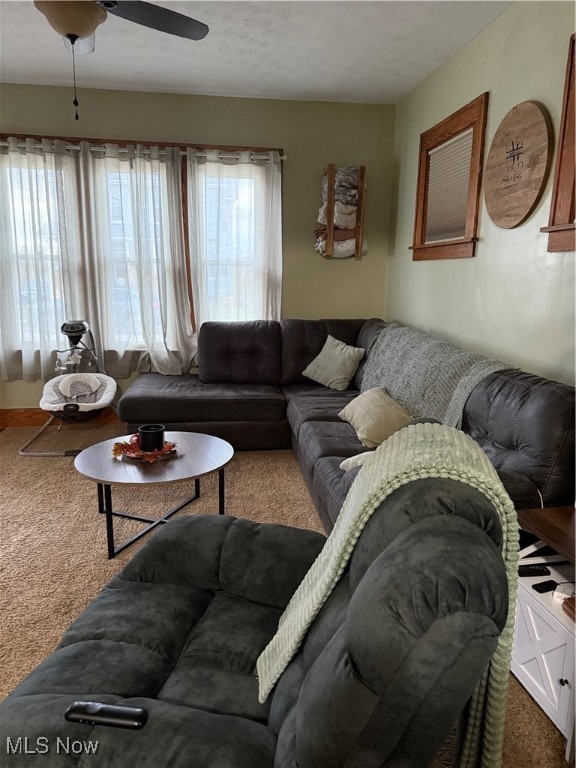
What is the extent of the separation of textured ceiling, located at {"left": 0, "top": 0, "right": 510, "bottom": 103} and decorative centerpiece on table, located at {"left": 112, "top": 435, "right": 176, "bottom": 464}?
7.51 feet

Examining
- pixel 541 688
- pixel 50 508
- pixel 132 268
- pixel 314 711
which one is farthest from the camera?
pixel 132 268

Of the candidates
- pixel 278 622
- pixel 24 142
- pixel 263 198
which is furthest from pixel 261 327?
pixel 278 622

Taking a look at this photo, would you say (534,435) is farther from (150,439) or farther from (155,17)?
(155,17)

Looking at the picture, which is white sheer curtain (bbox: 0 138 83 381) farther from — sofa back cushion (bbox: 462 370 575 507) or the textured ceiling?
sofa back cushion (bbox: 462 370 575 507)

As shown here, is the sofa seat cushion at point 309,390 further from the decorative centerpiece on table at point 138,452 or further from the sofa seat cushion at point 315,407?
the decorative centerpiece on table at point 138,452

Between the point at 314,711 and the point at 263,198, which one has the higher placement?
the point at 263,198

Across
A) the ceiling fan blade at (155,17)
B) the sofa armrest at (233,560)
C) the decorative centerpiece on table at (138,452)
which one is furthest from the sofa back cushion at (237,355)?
the sofa armrest at (233,560)

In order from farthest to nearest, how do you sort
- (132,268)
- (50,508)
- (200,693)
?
(132,268)
(50,508)
(200,693)

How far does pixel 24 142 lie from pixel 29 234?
693 millimetres

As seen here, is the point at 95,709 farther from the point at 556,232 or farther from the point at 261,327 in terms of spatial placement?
the point at 261,327

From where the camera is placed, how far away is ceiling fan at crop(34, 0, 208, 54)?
1.96 meters

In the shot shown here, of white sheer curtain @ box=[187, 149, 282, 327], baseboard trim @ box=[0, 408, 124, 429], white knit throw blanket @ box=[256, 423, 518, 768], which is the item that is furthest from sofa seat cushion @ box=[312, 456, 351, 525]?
baseboard trim @ box=[0, 408, 124, 429]

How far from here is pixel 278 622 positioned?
1.37 meters

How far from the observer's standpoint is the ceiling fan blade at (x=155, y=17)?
2066mm
